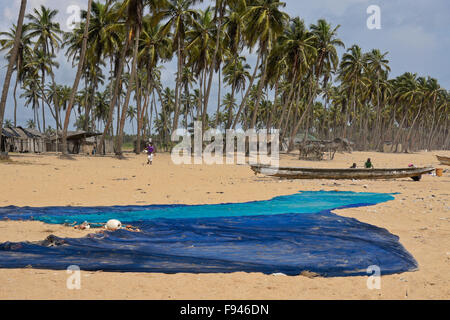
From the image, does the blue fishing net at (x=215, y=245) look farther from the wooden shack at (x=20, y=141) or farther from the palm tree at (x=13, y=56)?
the wooden shack at (x=20, y=141)

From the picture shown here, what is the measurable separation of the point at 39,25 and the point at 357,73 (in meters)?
40.2

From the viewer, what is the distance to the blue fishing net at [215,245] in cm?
494

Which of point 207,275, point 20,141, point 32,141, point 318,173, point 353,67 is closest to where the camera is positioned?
point 207,275

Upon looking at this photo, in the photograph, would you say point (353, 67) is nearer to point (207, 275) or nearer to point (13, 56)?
point (13, 56)

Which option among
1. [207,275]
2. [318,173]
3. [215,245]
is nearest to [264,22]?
[318,173]

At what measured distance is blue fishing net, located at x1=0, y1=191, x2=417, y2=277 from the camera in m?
4.94

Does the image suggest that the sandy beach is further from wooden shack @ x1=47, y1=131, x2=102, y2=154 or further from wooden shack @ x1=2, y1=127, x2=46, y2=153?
wooden shack @ x1=2, y1=127, x2=46, y2=153

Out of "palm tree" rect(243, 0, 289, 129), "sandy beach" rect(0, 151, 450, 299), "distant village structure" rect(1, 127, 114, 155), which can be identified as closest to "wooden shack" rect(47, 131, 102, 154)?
"distant village structure" rect(1, 127, 114, 155)

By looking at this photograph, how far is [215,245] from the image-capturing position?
19.8 feet

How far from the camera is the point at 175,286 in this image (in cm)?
429

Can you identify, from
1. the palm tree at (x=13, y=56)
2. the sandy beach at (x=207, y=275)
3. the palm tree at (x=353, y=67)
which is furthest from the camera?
the palm tree at (x=353, y=67)

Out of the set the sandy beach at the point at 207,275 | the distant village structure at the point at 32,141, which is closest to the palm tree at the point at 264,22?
the distant village structure at the point at 32,141

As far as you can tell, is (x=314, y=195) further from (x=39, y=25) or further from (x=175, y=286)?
(x=39, y=25)

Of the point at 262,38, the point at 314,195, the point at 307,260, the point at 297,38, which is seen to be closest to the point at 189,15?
the point at 262,38
